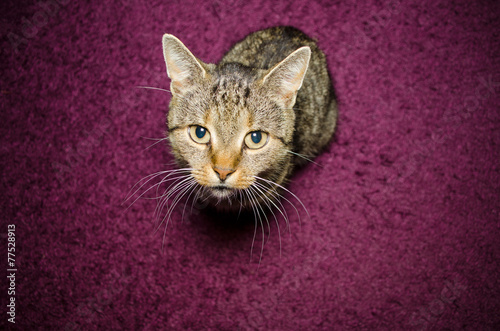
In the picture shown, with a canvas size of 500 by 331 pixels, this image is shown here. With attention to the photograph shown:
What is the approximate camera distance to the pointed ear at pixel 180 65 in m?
1.05

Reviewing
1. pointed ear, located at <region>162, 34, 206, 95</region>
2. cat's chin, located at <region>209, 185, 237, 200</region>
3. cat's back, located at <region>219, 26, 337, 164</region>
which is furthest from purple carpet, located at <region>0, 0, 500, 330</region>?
pointed ear, located at <region>162, 34, 206, 95</region>

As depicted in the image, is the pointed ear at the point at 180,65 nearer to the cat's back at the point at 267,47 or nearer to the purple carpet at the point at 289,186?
the cat's back at the point at 267,47

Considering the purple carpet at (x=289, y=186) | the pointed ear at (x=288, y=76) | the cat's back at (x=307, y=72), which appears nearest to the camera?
the pointed ear at (x=288, y=76)

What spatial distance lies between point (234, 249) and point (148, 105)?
0.84 m

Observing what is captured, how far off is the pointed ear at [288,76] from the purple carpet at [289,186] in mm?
598

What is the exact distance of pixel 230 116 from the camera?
106cm

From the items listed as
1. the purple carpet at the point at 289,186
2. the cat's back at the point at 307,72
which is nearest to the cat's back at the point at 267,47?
the cat's back at the point at 307,72

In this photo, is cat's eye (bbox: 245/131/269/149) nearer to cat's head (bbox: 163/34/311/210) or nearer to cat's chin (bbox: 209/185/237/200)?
cat's head (bbox: 163/34/311/210)

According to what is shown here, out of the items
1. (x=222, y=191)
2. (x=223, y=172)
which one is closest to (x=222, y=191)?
(x=222, y=191)

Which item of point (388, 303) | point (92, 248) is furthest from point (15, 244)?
point (388, 303)

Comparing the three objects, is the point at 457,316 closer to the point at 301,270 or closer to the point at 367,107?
the point at 301,270

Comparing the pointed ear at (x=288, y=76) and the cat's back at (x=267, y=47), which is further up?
the cat's back at (x=267, y=47)

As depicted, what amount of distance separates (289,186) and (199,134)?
671mm

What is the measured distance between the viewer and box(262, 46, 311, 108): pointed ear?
3.38 feet
